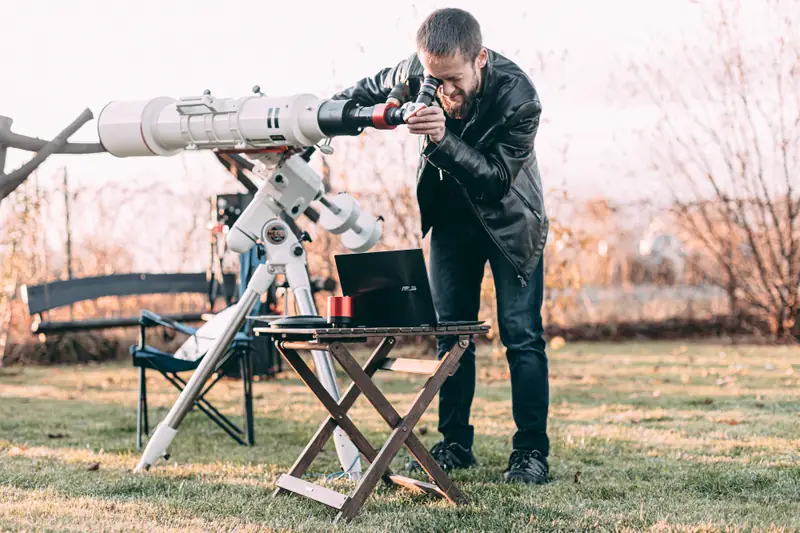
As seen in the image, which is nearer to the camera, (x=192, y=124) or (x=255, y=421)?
(x=192, y=124)

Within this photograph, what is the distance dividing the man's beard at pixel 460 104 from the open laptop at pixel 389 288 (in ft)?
2.28

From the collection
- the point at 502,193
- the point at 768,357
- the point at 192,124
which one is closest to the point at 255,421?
the point at 192,124

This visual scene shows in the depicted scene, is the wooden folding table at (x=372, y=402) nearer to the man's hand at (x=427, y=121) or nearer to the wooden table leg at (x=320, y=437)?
the wooden table leg at (x=320, y=437)

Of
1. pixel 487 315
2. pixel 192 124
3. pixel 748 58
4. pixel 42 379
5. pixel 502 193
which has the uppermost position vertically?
pixel 748 58

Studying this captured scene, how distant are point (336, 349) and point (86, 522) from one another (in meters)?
0.93

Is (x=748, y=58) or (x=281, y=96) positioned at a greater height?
(x=748, y=58)

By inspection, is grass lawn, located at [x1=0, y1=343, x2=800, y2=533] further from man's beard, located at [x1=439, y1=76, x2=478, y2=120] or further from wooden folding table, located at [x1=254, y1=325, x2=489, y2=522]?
man's beard, located at [x1=439, y1=76, x2=478, y2=120]

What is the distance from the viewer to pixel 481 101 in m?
3.25

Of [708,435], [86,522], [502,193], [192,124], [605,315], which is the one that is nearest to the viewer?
[86,522]

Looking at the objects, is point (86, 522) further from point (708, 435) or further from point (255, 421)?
point (708, 435)

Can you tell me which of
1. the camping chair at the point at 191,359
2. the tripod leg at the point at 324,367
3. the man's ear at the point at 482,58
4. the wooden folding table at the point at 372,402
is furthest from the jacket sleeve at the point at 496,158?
the camping chair at the point at 191,359

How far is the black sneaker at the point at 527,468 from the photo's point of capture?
329cm

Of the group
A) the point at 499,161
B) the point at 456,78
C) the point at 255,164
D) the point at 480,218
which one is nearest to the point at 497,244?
the point at 480,218

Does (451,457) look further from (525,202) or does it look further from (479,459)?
(525,202)
